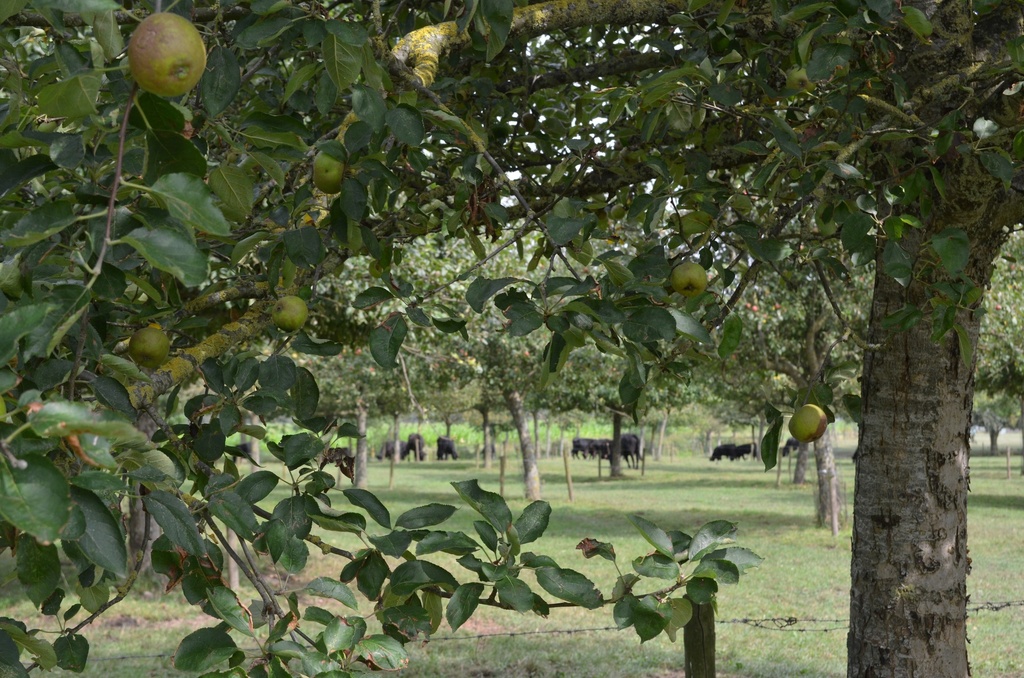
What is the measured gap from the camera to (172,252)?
909 millimetres

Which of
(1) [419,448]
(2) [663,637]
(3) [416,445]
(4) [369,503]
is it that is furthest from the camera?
(1) [419,448]

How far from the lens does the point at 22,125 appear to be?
4.95 feet

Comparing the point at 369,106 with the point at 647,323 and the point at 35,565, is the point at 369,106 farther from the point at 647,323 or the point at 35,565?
the point at 35,565

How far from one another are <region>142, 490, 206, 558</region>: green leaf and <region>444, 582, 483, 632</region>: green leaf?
39cm

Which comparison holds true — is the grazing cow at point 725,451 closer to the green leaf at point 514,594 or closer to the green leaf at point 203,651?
the green leaf at point 514,594

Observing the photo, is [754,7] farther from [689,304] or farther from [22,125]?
[22,125]

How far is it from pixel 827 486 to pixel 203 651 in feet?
47.0

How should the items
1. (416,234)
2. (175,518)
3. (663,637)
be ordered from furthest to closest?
(663,637) < (416,234) < (175,518)

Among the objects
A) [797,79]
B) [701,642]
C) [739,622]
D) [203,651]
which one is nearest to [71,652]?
[203,651]

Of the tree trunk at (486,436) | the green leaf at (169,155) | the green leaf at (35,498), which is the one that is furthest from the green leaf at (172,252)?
the tree trunk at (486,436)

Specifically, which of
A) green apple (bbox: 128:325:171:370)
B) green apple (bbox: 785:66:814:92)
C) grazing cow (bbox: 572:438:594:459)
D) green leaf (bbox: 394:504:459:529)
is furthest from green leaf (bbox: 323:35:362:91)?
grazing cow (bbox: 572:438:594:459)

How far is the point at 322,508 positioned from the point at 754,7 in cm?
207

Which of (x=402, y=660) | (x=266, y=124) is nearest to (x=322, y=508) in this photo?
(x=402, y=660)

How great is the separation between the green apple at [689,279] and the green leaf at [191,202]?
52.9 inches
